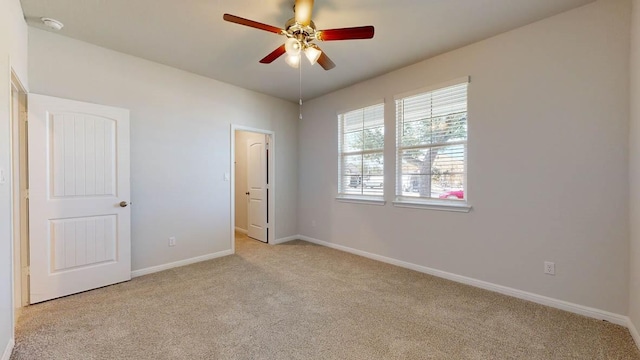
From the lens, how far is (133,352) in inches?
73.5

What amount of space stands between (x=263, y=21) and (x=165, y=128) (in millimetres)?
1960

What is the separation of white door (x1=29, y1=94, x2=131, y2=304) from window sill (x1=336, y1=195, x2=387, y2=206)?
293 cm

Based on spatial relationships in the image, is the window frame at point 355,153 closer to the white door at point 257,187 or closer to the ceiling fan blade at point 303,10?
the white door at point 257,187

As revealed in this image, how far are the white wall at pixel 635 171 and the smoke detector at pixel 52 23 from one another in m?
4.90

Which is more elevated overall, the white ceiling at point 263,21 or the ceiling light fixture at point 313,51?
the white ceiling at point 263,21

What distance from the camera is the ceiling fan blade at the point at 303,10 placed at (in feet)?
6.91

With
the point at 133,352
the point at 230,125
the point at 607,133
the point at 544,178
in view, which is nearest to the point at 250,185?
the point at 230,125

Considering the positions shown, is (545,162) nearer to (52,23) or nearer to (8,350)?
(8,350)

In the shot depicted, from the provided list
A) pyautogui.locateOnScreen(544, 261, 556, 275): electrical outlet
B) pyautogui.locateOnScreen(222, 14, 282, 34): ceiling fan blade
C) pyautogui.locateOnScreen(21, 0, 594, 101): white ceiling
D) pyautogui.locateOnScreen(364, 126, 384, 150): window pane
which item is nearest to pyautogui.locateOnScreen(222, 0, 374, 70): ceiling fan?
pyautogui.locateOnScreen(222, 14, 282, 34): ceiling fan blade

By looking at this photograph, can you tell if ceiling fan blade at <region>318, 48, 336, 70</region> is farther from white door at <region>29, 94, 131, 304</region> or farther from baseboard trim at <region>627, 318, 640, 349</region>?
baseboard trim at <region>627, 318, 640, 349</region>

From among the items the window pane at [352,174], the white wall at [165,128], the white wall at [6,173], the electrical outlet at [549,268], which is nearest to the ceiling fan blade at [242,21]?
the white wall at [6,173]

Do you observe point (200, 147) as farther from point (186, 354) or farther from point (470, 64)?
point (470, 64)

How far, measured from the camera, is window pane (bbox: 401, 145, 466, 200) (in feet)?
10.3

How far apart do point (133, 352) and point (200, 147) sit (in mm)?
2658
